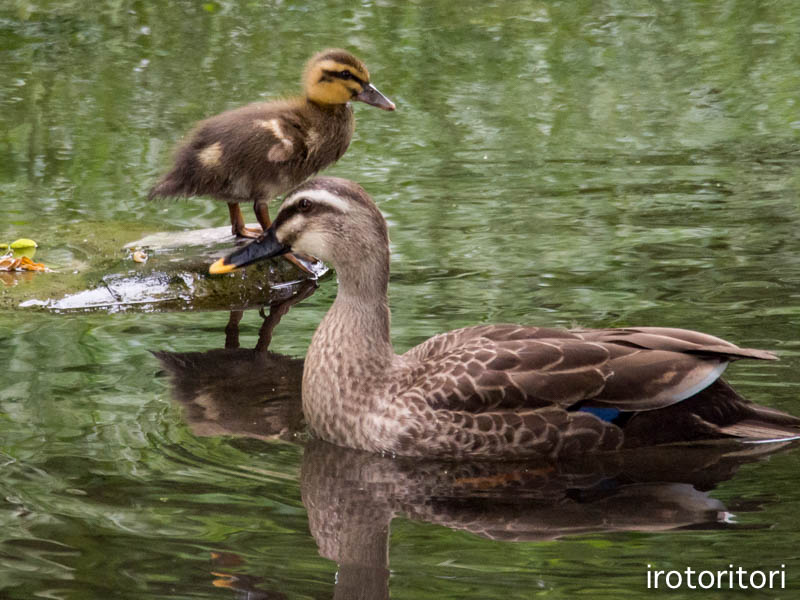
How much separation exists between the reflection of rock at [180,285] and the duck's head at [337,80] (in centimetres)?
88

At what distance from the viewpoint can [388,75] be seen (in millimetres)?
9984

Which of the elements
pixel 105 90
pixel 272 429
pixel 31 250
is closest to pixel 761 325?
pixel 272 429

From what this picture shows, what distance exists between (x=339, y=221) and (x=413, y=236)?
224 centimetres

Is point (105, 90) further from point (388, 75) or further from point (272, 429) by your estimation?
point (272, 429)

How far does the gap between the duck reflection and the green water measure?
0.02 meters

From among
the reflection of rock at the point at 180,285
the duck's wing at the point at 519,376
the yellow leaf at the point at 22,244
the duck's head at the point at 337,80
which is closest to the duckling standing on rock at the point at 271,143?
the duck's head at the point at 337,80

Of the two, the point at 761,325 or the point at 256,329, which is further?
the point at 256,329

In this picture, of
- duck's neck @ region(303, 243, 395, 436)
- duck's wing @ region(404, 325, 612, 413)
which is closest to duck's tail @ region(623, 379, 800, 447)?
duck's wing @ region(404, 325, 612, 413)

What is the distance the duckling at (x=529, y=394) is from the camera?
426 centimetres

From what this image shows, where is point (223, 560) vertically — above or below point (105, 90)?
above

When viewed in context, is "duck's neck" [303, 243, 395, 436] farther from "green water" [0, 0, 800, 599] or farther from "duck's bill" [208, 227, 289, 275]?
"duck's bill" [208, 227, 289, 275]

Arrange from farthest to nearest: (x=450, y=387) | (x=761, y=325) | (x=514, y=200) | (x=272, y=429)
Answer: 1. (x=514, y=200)
2. (x=761, y=325)
3. (x=272, y=429)
4. (x=450, y=387)

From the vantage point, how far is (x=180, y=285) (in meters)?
6.25

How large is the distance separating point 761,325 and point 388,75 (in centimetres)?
522
